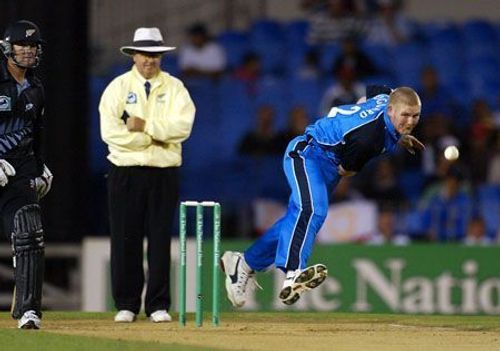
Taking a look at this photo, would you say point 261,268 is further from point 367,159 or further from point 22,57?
point 22,57

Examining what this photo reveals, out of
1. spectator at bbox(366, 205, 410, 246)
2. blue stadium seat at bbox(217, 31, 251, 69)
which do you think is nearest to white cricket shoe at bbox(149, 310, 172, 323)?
spectator at bbox(366, 205, 410, 246)

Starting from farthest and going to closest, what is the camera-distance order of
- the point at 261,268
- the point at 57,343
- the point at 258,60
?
the point at 258,60 < the point at 261,268 < the point at 57,343

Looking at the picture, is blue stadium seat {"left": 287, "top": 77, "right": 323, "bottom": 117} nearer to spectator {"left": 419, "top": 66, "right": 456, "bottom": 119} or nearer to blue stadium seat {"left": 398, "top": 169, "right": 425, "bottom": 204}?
spectator {"left": 419, "top": 66, "right": 456, "bottom": 119}

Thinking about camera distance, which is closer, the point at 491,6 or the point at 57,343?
the point at 57,343

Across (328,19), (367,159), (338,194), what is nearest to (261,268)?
(367,159)

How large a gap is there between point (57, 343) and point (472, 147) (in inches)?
371

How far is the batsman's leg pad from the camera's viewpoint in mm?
10109

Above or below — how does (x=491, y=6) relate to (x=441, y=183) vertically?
above

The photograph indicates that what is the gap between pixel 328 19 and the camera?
64.4ft

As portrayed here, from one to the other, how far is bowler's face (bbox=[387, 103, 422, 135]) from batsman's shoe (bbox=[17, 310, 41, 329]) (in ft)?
8.73

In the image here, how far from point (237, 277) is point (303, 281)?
1.00 m

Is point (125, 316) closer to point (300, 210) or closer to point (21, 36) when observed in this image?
point (300, 210)

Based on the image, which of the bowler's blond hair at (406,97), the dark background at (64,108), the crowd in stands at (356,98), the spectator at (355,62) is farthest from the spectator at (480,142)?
the bowler's blond hair at (406,97)

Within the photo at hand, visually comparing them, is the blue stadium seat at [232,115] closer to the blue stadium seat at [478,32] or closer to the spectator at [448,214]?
the spectator at [448,214]
